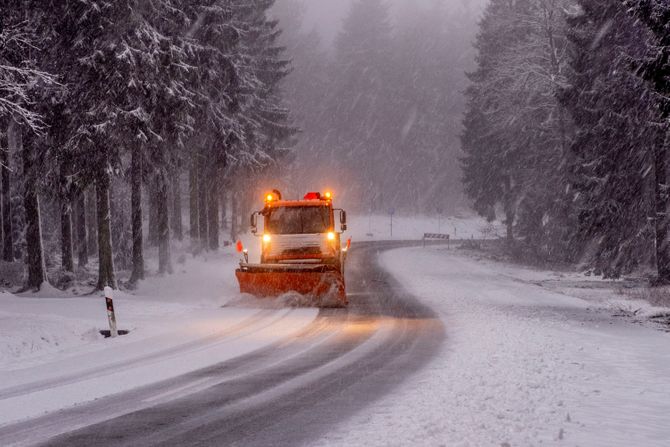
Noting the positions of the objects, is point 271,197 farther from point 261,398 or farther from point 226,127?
point 226,127

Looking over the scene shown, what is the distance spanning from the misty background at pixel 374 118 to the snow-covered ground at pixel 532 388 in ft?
215

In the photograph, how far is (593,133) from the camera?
74.7 feet

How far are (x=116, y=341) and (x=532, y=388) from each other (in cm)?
745

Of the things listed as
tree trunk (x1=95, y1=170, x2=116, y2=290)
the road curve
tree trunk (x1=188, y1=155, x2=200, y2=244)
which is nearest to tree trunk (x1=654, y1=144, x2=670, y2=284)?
the road curve

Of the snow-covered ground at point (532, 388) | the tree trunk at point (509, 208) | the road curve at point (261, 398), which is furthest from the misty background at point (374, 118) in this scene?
the road curve at point (261, 398)

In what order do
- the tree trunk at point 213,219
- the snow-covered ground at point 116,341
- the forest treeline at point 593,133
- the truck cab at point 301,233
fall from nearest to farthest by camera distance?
the snow-covered ground at point 116,341 < the truck cab at point 301,233 < the forest treeline at point 593,133 < the tree trunk at point 213,219

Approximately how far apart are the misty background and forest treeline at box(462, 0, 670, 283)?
3764 cm

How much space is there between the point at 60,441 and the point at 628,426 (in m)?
5.20

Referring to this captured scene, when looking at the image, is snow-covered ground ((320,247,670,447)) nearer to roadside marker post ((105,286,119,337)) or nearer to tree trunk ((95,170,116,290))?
roadside marker post ((105,286,119,337))

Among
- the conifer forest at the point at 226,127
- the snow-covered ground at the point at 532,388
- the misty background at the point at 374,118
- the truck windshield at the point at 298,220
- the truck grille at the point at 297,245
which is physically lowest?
the snow-covered ground at the point at 532,388

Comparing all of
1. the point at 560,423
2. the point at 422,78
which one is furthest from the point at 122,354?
the point at 422,78

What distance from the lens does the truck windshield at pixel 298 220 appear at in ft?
58.1

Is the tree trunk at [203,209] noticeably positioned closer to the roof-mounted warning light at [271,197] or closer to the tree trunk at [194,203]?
the tree trunk at [194,203]

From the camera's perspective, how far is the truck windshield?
1770 centimetres
